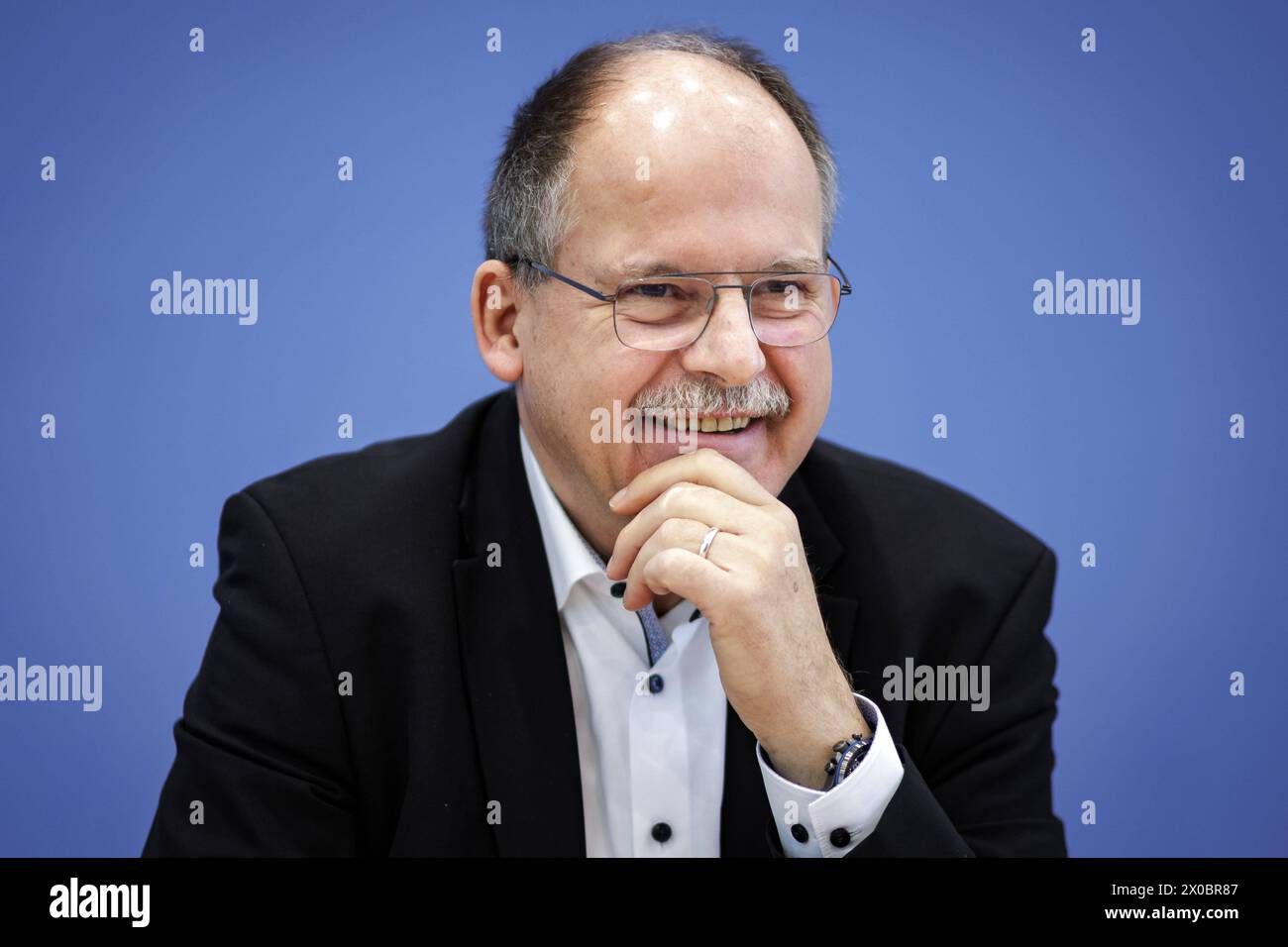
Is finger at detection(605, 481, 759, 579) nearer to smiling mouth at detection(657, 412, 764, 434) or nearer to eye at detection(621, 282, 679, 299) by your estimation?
smiling mouth at detection(657, 412, 764, 434)

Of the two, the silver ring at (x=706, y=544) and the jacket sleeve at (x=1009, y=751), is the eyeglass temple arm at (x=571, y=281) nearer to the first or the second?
the silver ring at (x=706, y=544)

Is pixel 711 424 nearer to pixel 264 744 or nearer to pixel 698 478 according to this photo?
pixel 698 478

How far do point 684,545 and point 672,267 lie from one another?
0.53 metres

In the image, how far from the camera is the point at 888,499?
3.01 m

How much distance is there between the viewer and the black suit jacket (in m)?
2.50

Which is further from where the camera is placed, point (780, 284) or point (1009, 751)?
point (1009, 751)

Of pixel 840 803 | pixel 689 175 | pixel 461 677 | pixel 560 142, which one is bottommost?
pixel 840 803

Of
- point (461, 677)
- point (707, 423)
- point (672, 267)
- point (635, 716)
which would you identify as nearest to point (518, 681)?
point (461, 677)

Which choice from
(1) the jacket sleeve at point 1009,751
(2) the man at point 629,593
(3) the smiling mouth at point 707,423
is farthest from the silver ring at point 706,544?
(1) the jacket sleeve at point 1009,751

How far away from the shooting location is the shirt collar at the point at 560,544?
2719 mm

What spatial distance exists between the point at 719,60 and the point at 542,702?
1.37 m

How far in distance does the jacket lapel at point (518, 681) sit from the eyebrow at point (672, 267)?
1.94 ft

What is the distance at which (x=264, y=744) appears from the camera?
8.24 ft
